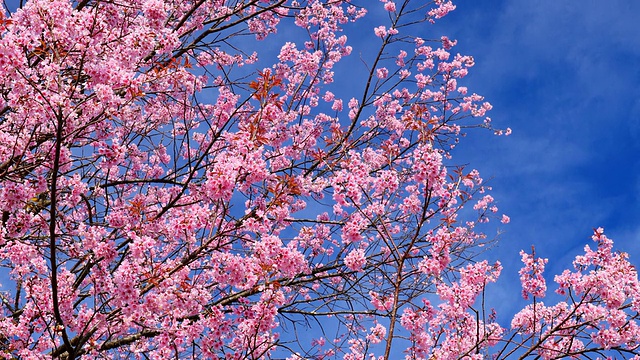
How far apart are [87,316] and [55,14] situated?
3076 mm

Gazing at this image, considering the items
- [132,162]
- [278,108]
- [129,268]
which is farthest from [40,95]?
[132,162]

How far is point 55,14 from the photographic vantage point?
4.63 m

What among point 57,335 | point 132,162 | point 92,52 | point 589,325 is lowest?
point 57,335

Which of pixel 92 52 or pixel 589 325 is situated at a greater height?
pixel 92 52

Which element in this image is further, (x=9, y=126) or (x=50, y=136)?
(x=9, y=126)

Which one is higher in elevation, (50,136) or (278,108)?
(278,108)

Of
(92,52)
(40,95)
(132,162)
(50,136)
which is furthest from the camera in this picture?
(132,162)

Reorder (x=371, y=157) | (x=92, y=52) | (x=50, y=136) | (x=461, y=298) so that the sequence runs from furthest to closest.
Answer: (x=371, y=157) < (x=461, y=298) < (x=50, y=136) < (x=92, y=52)

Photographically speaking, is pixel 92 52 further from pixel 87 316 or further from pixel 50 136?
pixel 87 316

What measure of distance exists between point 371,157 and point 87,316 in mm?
5922

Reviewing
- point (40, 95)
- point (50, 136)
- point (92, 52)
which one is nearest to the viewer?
point (40, 95)

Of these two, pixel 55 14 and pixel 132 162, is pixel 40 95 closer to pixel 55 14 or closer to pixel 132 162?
pixel 55 14

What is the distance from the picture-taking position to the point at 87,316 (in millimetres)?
5473

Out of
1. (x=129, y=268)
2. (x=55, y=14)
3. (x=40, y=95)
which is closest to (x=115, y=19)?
(x=55, y=14)
